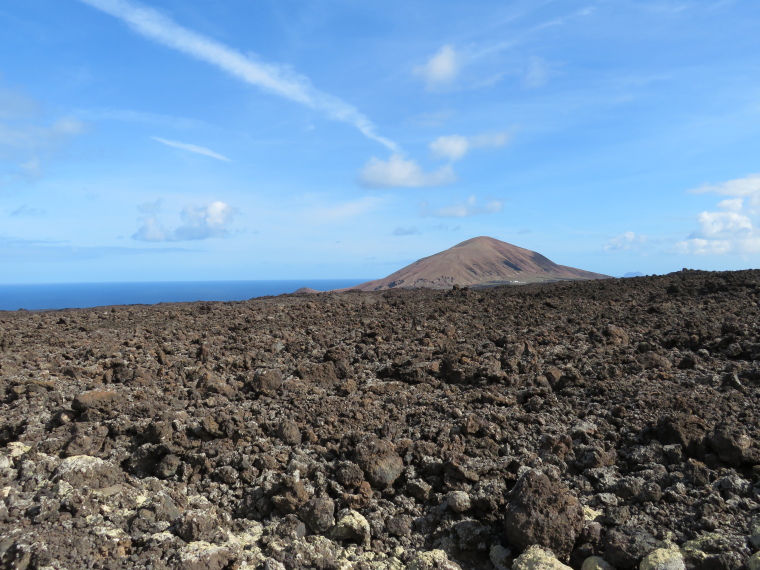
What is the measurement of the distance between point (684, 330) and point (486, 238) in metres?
38.6

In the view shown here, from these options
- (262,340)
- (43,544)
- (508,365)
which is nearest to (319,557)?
(43,544)

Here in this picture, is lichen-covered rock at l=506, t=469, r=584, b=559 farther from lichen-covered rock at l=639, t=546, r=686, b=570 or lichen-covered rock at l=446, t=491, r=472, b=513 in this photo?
lichen-covered rock at l=639, t=546, r=686, b=570

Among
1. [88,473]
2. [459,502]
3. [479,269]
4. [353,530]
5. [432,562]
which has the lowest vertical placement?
[432,562]

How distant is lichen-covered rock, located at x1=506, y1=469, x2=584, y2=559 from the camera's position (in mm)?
3832

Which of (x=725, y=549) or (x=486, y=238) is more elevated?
(x=486, y=238)

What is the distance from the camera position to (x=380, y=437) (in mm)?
5445

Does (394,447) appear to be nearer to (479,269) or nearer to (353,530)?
(353,530)

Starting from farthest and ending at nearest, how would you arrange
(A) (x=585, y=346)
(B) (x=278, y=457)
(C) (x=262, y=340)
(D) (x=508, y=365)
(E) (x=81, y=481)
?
1. (C) (x=262, y=340)
2. (A) (x=585, y=346)
3. (D) (x=508, y=365)
4. (B) (x=278, y=457)
5. (E) (x=81, y=481)

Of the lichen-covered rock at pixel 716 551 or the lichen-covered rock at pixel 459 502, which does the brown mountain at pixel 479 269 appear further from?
the lichen-covered rock at pixel 716 551

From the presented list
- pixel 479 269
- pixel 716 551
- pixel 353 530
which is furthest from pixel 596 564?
pixel 479 269

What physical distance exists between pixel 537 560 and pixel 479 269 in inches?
1371

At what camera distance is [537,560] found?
3.66 meters

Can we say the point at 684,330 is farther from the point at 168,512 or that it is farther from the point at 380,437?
the point at 168,512

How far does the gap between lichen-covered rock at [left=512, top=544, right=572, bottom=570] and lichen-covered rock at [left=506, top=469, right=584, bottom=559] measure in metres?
0.06
